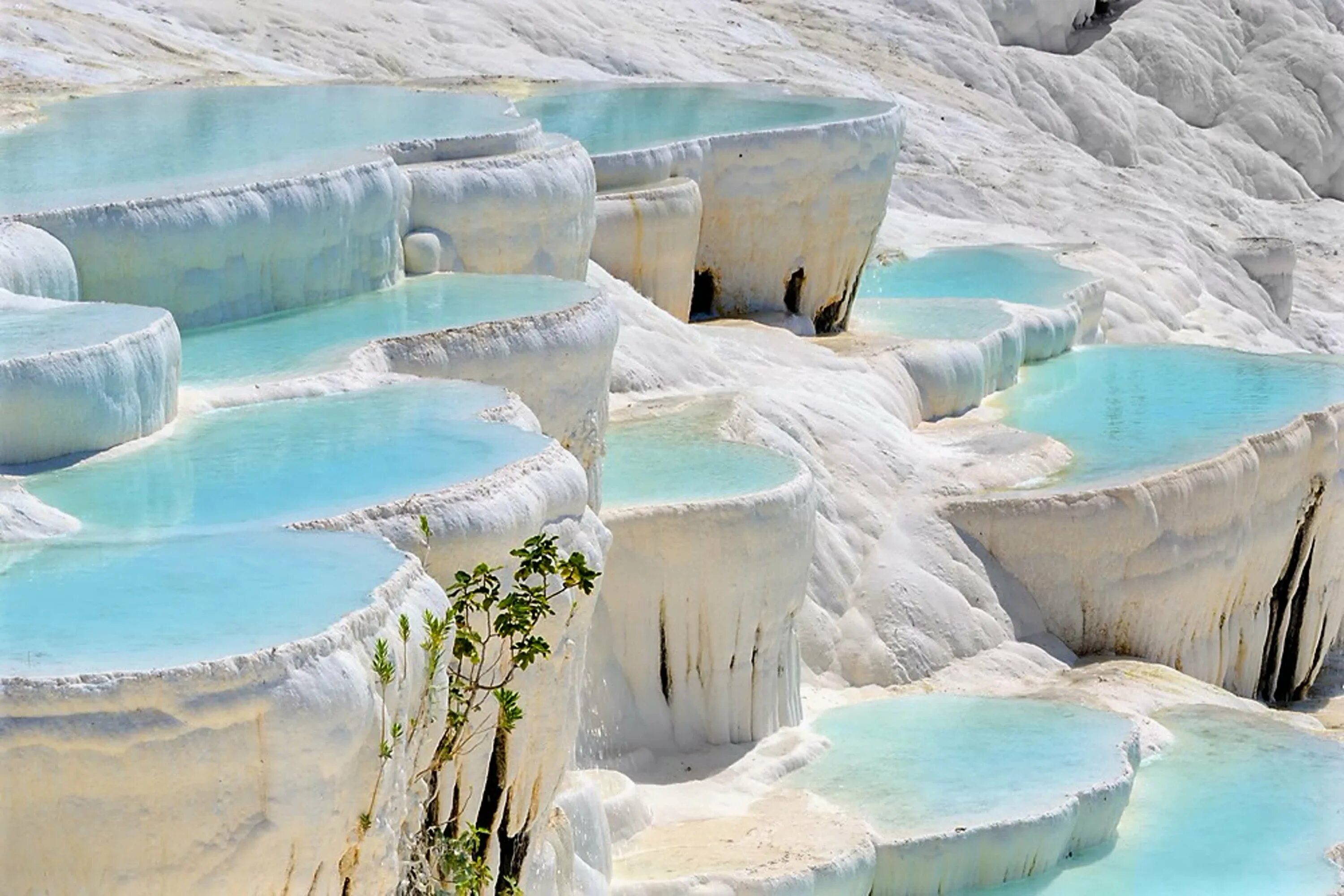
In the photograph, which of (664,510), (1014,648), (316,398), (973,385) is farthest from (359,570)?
(973,385)

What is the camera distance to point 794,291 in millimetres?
15711

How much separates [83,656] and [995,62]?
21194mm

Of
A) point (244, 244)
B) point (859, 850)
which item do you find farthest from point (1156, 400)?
point (244, 244)

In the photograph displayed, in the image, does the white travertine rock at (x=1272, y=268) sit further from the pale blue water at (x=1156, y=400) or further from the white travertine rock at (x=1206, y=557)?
the white travertine rock at (x=1206, y=557)

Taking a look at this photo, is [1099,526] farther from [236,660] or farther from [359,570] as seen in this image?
[236,660]

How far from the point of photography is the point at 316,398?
8773mm

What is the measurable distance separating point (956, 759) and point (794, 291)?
225 inches

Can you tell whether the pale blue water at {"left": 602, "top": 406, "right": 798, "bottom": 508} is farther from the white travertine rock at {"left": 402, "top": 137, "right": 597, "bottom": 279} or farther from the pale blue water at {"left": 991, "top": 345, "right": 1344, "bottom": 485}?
the pale blue water at {"left": 991, "top": 345, "right": 1344, "bottom": 485}

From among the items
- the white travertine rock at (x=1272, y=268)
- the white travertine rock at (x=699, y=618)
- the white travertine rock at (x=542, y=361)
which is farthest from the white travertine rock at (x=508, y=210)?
the white travertine rock at (x=1272, y=268)

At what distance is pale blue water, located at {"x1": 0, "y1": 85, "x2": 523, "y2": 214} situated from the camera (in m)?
10.5

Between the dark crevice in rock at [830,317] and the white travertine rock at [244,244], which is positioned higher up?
the white travertine rock at [244,244]

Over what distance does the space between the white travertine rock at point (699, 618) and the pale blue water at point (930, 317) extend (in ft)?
15.4

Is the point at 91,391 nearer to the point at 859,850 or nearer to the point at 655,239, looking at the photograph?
the point at 859,850

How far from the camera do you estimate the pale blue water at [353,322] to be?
9.34m
